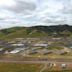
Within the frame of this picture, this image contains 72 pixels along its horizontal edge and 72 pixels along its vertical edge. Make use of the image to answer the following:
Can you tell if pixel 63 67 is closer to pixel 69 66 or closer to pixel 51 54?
pixel 69 66

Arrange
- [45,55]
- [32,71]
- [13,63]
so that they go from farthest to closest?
[45,55], [13,63], [32,71]

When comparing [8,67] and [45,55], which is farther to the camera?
[45,55]

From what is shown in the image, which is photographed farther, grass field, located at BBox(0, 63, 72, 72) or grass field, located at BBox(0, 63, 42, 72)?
grass field, located at BBox(0, 63, 42, 72)

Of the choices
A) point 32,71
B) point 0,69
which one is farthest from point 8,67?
point 32,71

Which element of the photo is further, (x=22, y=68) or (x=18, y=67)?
(x=18, y=67)

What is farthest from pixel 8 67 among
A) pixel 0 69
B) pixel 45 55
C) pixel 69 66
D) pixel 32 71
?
pixel 45 55

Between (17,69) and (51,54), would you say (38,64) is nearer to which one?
(17,69)

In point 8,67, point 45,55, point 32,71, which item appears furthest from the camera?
point 45,55

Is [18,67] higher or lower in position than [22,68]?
higher

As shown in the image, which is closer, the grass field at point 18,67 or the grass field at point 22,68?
the grass field at point 22,68
